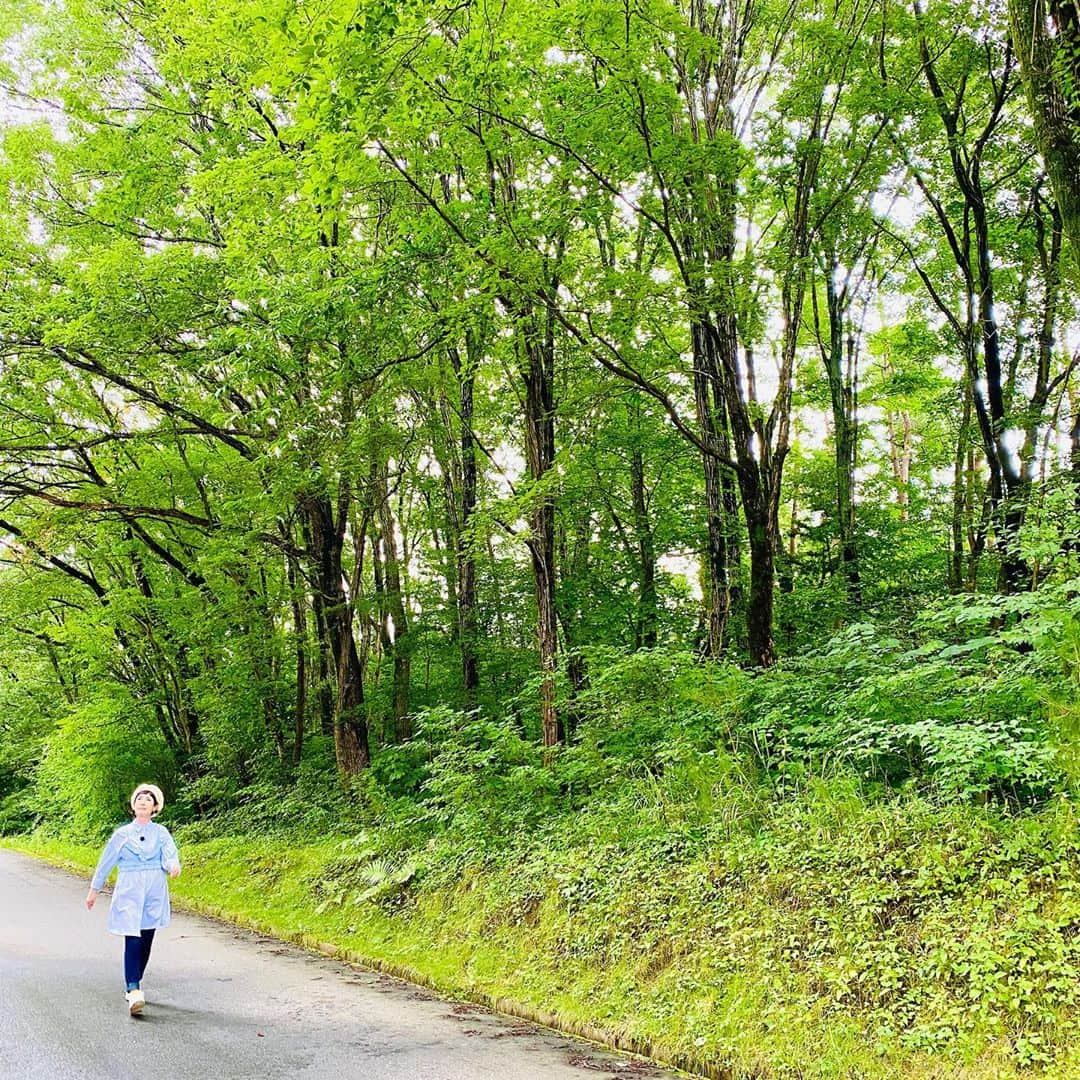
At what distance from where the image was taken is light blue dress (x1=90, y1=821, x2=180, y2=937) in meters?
5.35

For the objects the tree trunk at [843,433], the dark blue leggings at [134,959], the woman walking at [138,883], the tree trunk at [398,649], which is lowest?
the dark blue leggings at [134,959]

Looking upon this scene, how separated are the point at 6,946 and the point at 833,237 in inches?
531

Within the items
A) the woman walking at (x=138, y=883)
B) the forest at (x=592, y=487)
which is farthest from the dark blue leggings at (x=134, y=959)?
the forest at (x=592, y=487)

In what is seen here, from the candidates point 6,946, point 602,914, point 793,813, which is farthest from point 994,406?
point 6,946

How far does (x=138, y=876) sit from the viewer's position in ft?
17.9

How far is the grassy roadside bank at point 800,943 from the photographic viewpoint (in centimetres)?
380

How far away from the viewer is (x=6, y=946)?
7570mm

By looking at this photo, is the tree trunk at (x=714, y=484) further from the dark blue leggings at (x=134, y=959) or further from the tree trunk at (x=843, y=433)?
the dark blue leggings at (x=134, y=959)

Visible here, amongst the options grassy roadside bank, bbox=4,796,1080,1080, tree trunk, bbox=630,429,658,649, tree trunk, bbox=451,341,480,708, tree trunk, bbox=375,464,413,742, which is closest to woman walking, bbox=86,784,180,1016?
grassy roadside bank, bbox=4,796,1080,1080

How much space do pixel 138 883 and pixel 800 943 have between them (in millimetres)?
4396

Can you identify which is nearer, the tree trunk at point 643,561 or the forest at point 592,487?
the forest at point 592,487

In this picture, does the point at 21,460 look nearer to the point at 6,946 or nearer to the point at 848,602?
the point at 6,946

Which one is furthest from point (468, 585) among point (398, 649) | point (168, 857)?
point (168, 857)

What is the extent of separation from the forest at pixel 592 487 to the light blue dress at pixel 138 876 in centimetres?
238
